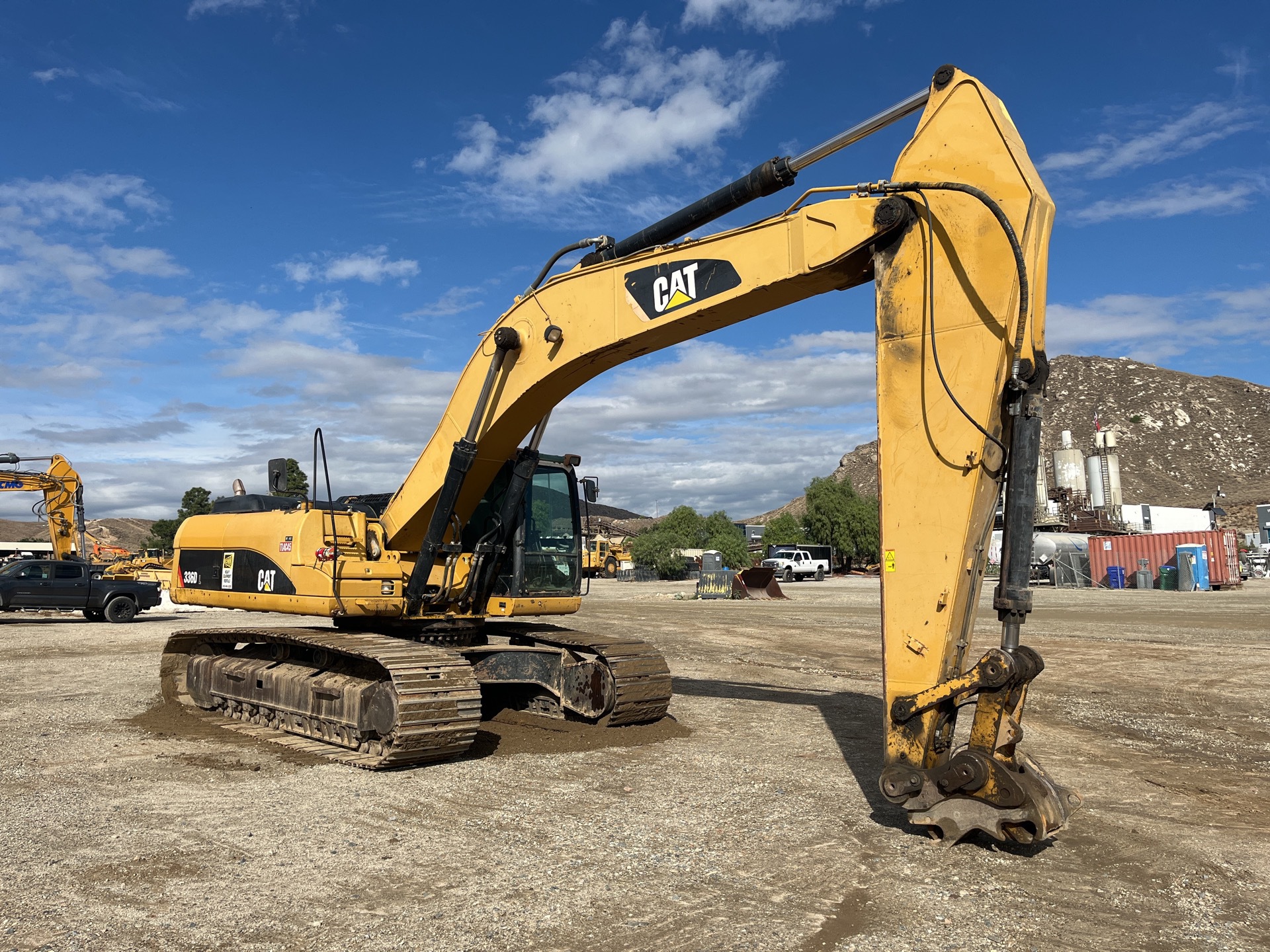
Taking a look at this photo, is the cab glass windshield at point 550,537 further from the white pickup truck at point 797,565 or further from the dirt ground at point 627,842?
the white pickup truck at point 797,565

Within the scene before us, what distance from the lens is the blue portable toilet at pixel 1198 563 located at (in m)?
37.5

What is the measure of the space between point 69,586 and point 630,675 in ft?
73.9

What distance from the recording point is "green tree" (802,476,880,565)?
71625 mm

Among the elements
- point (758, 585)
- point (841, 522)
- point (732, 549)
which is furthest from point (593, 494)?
point (841, 522)

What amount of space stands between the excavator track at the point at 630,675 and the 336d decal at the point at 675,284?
3.71m

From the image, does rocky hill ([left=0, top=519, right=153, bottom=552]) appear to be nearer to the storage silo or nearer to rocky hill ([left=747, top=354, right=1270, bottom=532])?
rocky hill ([left=747, top=354, right=1270, bottom=532])

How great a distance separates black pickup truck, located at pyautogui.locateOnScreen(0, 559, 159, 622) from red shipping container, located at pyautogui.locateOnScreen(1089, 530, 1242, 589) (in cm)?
3748

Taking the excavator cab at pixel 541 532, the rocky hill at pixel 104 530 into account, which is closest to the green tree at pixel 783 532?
the excavator cab at pixel 541 532

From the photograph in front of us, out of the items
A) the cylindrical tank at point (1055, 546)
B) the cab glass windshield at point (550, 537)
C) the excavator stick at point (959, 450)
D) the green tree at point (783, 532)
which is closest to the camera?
the excavator stick at point (959, 450)

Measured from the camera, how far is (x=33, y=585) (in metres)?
25.6

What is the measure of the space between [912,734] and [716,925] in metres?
1.79

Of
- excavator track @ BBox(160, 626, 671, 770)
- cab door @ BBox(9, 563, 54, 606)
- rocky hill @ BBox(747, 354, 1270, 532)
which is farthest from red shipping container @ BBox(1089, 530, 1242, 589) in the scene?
rocky hill @ BBox(747, 354, 1270, 532)

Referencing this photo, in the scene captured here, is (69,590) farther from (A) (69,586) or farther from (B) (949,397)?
(B) (949,397)

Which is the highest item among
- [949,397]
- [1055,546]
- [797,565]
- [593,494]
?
[949,397]
